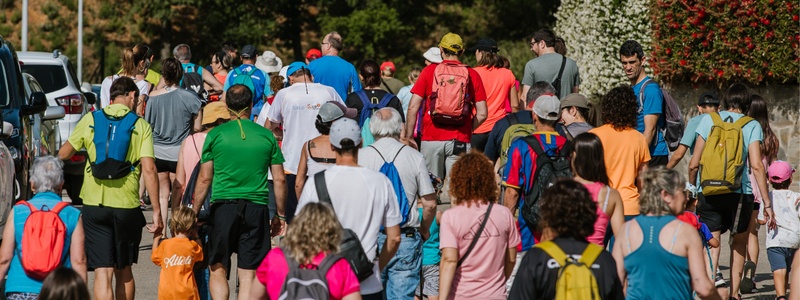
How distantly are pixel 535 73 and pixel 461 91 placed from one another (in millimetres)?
1176

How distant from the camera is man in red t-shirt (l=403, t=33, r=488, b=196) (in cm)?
762

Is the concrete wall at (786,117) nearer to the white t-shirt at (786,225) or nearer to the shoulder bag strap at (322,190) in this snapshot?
the white t-shirt at (786,225)

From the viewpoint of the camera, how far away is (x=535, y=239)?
5.70m

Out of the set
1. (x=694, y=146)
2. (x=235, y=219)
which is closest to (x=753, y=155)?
(x=694, y=146)

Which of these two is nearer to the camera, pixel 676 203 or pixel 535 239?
pixel 676 203

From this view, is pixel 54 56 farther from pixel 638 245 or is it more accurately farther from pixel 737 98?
pixel 638 245

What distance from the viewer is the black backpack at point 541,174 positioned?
5504mm

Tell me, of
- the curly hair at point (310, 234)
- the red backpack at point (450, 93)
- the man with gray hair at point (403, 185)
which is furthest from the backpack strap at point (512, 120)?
the curly hair at point (310, 234)

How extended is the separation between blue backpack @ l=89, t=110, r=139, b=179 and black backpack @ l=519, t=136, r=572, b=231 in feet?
10.1

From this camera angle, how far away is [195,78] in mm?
10156

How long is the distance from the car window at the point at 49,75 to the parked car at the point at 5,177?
18.2 ft

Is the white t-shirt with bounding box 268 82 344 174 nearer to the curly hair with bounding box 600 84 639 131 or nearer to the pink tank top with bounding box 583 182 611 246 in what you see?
the curly hair with bounding box 600 84 639 131

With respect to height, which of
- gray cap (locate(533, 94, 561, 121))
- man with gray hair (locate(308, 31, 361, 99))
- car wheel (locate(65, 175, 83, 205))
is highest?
man with gray hair (locate(308, 31, 361, 99))

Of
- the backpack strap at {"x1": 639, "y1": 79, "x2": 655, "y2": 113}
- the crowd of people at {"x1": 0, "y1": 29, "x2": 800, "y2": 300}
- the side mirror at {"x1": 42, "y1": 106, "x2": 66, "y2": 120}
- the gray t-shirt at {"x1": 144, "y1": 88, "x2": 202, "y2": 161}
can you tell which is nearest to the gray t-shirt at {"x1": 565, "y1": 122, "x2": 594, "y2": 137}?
the crowd of people at {"x1": 0, "y1": 29, "x2": 800, "y2": 300}
